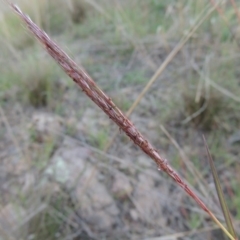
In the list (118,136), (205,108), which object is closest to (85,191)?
(118,136)

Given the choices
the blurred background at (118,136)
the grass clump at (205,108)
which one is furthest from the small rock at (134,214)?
the grass clump at (205,108)

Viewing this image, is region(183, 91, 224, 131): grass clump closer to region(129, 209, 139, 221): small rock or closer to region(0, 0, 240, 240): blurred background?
region(0, 0, 240, 240): blurred background

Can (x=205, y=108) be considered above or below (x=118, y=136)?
below

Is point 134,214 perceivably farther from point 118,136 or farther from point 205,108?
point 205,108

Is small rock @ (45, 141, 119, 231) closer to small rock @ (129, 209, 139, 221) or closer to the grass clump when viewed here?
small rock @ (129, 209, 139, 221)

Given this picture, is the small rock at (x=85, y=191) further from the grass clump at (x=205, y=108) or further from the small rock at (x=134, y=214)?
the grass clump at (x=205, y=108)

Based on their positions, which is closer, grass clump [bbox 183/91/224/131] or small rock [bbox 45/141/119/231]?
small rock [bbox 45/141/119/231]

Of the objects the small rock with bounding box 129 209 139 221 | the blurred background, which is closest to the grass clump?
the blurred background

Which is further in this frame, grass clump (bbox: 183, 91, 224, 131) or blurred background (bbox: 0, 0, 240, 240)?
grass clump (bbox: 183, 91, 224, 131)

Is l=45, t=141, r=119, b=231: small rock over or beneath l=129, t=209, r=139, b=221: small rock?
over
